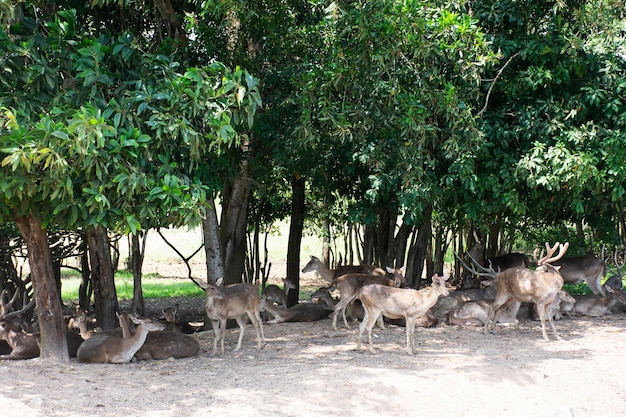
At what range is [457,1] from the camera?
10.8 meters

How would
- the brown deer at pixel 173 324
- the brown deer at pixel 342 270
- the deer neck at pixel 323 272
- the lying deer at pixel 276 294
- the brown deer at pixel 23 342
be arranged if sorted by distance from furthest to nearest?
the lying deer at pixel 276 294 → the deer neck at pixel 323 272 → the brown deer at pixel 342 270 → the brown deer at pixel 173 324 → the brown deer at pixel 23 342

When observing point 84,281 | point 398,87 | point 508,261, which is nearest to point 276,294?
point 84,281

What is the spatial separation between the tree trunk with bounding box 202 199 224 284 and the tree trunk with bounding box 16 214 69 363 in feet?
9.80

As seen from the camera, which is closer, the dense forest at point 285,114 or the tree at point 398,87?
the dense forest at point 285,114

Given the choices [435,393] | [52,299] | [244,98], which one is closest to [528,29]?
[244,98]

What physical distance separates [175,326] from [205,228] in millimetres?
1701

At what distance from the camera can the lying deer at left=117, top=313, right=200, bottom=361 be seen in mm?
10008

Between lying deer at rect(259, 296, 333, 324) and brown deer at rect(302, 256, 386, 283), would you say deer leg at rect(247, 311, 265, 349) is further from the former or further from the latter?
brown deer at rect(302, 256, 386, 283)

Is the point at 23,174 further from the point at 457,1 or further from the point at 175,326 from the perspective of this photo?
the point at 457,1

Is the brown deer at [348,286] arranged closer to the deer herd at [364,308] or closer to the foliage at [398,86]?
the deer herd at [364,308]

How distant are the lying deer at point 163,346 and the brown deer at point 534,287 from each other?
4.54m

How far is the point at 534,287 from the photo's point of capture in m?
11.4

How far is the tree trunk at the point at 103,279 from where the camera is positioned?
11.8m

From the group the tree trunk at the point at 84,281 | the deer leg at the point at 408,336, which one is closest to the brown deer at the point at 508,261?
the deer leg at the point at 408,336
